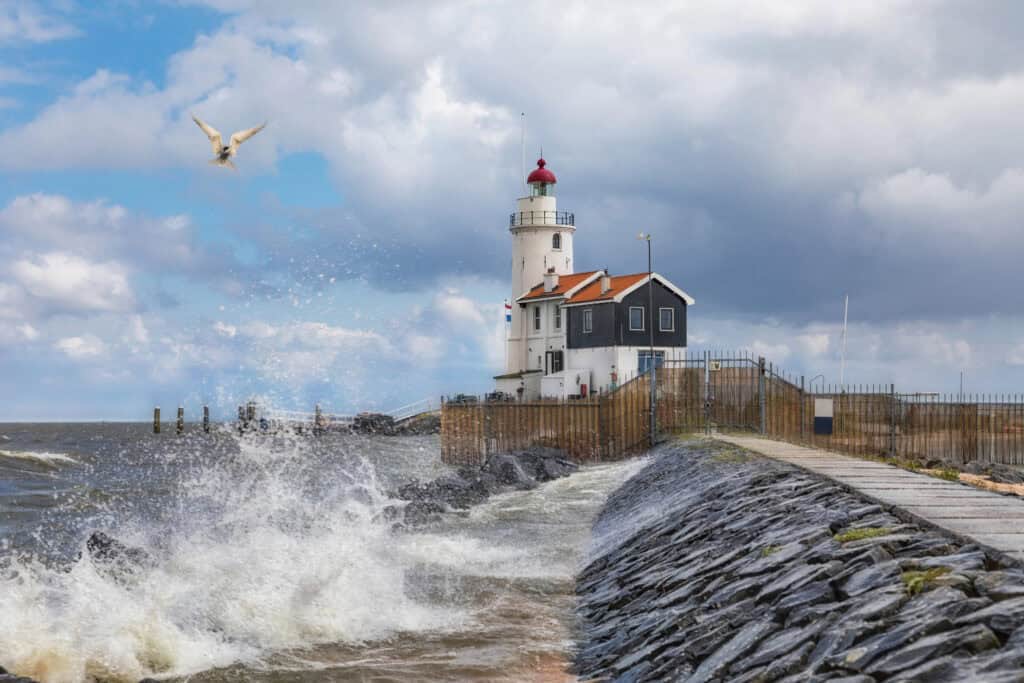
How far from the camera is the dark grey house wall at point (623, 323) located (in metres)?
50.6

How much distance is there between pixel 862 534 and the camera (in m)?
8.64

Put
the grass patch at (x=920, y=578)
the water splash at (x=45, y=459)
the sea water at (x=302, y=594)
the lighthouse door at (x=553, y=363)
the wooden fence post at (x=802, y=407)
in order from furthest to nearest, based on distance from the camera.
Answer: the lighthouse door at (x=553, y=363) → the water splash at (x=45, y=459) → the wooden fence post at (x=802, y=407) → the sea water at (x=302, y=594) → the grass patch at (x=920, y=578)

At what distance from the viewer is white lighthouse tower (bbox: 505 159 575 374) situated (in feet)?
194

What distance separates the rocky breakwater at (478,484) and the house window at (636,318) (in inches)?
767

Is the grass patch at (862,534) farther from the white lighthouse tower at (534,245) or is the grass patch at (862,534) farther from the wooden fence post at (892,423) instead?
the white lighthouse tower at (534,245)

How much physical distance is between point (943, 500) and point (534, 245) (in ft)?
163

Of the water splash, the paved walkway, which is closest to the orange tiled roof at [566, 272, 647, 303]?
the water splash

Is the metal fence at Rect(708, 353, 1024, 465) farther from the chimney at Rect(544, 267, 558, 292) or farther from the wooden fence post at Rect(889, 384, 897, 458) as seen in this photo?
the chimney at Rect(544, 267, 558, 292)

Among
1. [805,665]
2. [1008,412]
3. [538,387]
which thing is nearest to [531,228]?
[538,387]

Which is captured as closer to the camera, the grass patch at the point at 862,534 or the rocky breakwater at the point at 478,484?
the grass patch at the point at 862,534

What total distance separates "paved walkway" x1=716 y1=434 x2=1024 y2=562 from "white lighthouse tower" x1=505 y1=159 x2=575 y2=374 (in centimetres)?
4312

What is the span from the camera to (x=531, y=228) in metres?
59.0

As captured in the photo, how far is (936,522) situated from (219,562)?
9.64m

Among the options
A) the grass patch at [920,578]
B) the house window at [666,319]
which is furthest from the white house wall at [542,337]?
the grass patch at [920,578]
